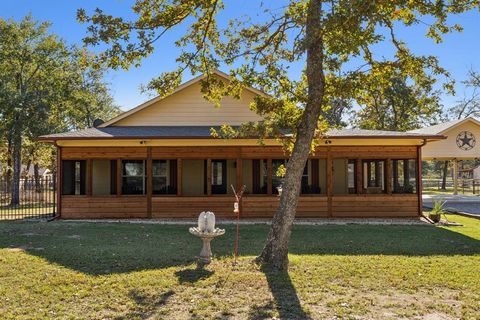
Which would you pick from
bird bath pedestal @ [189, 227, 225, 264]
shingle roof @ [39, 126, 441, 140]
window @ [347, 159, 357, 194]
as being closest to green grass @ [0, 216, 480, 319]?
bird bath pedestal @ [189, 227, 225, 264]

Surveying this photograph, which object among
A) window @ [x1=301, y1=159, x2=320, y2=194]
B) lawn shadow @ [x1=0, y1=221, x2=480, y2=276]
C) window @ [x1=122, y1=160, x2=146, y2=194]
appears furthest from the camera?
window @ [x1=301, y1=159, x2=320, y2=194]

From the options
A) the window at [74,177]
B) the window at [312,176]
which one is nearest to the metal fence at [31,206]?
the window at [74,177]

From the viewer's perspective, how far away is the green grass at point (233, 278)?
5.25m

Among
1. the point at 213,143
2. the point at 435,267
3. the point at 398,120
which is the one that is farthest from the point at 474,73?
A: the point at 435,267

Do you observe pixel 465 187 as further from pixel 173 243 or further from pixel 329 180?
pixel 173 243

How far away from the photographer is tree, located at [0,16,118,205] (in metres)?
23.8

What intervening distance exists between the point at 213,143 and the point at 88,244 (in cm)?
591

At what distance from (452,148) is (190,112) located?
17400mm

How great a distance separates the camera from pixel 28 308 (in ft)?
17.1

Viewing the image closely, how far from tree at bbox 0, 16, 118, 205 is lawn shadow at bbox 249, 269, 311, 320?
788 inches

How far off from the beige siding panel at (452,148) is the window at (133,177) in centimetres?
1731

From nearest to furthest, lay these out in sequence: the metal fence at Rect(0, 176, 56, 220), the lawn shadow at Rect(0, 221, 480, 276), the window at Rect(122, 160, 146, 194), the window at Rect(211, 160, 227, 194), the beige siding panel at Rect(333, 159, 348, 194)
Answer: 1. the lawn shadow at Rect(0, 221, 480, 276)
2. the metal fence at Rect(0, 176, 56, 220)
3. the window at Rect(122, 160, 146, 194)
4. the window at Rect(211, 160, 227, 194)
5. the beige siding panel at Rect(333, 159, 348, 194)

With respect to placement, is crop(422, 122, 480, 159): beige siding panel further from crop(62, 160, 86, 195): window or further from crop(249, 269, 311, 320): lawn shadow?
crop(249, 269, 311, 320): lawn shadow

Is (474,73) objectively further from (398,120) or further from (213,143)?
(213,143)
